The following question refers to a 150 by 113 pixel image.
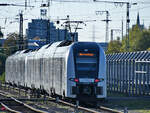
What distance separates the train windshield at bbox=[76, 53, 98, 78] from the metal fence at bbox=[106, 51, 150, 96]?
7.98 m

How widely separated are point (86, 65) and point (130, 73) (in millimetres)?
11019

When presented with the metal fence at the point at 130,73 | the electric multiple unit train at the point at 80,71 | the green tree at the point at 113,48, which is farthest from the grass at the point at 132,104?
the green tree at the point at 113,48

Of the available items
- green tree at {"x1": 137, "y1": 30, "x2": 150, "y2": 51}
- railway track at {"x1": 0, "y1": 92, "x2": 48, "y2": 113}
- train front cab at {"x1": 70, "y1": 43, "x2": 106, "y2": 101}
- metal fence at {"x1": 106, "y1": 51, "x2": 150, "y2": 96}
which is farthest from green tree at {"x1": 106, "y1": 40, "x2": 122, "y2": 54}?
train front cab at {"x1": 70, "y1": 43, "x2": 106, "y2": 101}

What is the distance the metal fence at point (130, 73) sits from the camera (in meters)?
37.1

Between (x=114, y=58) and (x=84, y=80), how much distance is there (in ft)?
49.4

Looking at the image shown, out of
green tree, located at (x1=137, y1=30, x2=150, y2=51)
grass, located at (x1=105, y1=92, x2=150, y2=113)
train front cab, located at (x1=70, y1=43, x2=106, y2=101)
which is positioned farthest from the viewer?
green tree, located at (x1=137, y1=30, x2=150, y2=51)

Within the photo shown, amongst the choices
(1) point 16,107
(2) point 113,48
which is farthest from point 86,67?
(2) point 113,48

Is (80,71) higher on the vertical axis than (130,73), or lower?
higher

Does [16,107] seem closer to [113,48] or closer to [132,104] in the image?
[132,104]

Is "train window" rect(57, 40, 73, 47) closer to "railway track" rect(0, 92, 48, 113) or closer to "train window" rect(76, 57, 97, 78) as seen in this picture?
"train window" rect(76, 57, 97, 78)

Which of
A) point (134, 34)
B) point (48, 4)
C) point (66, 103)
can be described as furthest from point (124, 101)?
point (134, 34)

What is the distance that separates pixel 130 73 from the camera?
39.2 metres

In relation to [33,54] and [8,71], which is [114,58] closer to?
[33,54]

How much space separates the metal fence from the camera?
122 ft
